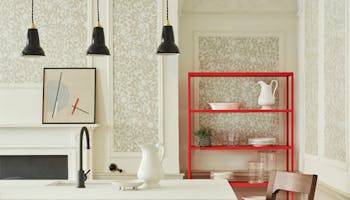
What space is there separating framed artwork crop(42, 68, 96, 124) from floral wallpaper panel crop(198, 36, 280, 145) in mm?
1128

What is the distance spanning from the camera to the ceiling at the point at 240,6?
17.2ft

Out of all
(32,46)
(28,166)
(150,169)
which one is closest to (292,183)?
(150,169)

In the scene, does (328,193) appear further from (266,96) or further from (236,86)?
(236,86)

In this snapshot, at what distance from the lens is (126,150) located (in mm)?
4969

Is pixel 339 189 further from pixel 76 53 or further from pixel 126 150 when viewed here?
pixel 76 53

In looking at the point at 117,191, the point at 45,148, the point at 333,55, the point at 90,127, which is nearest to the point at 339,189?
the point at 333,55

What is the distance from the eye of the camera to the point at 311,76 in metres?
4.69

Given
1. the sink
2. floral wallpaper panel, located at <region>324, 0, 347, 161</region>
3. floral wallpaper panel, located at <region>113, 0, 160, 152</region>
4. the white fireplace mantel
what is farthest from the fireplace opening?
floral wallpaper panel, located at <region>324, 0, 347, 161</region>

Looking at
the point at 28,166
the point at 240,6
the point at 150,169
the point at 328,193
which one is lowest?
the point at 328,193

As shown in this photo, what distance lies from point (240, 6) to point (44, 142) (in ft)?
7.89

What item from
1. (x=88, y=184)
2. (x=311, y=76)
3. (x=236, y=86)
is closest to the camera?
(x=88, y=184)

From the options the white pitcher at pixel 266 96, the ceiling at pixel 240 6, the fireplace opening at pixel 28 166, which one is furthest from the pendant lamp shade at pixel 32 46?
the white pitcher at pixel 266 96

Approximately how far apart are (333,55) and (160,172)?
5.63 ft

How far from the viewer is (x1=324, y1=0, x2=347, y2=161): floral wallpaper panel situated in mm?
3727
